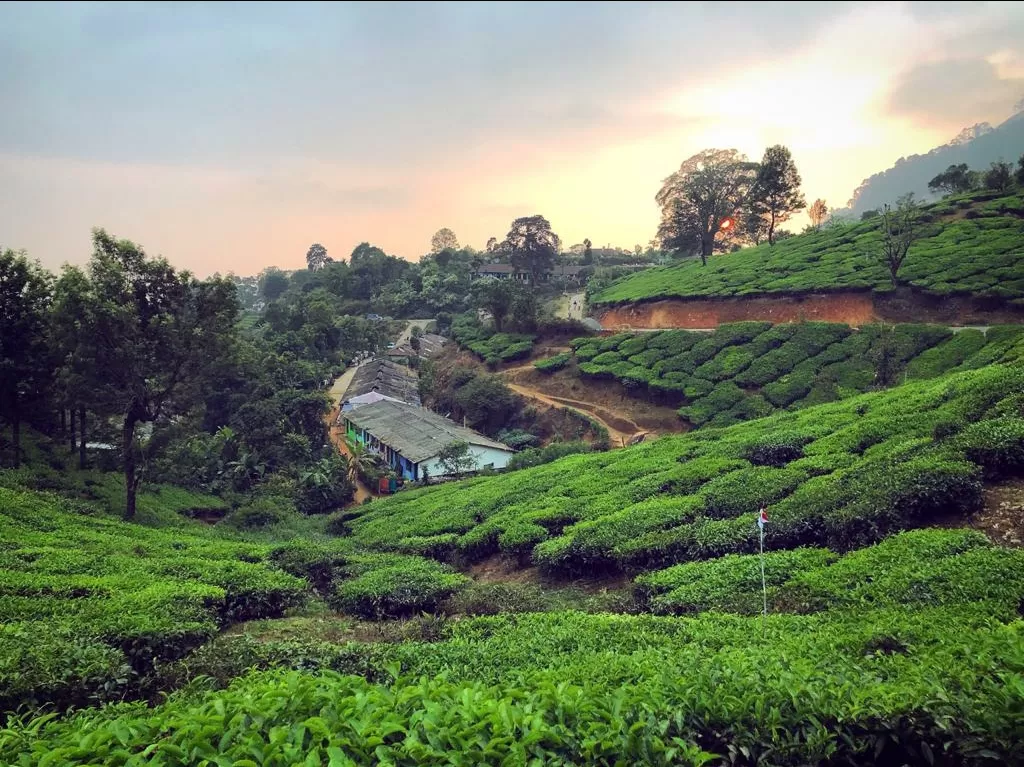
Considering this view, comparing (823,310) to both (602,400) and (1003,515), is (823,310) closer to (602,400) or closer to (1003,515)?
(602,400)

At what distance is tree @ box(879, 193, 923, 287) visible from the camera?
30.8 m

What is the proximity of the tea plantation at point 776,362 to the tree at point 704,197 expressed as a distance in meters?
27.3

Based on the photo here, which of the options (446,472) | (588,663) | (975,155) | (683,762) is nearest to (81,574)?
(588,663)

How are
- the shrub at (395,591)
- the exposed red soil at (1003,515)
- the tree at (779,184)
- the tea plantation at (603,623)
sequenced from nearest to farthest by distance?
the tea plantation at (603,623), the exposed red soil at (1003,515), the shrub at (395,591), the tree at (779,184)

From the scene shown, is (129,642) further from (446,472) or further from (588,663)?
(446,472)

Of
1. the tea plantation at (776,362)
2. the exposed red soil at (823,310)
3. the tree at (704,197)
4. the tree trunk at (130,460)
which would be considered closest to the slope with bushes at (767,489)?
the tree trunk at (130,460)

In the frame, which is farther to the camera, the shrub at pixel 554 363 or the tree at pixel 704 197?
the tree at pixel 704 197

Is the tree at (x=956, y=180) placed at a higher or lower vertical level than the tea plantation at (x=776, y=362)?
higher

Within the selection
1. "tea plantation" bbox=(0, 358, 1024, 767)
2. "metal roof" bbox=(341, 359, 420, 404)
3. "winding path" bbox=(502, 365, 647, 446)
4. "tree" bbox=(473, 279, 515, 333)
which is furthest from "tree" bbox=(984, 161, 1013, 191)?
"metal roof" bbox=(341, 359, 420, 404)

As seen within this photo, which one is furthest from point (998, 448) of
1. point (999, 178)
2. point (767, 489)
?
point (999, 178)

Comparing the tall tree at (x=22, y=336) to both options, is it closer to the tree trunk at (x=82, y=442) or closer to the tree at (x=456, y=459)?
the tree trunk at (x=82, y=442)

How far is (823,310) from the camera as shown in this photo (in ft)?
111

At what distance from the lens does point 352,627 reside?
9.30 meters

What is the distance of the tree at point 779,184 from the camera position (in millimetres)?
45156
